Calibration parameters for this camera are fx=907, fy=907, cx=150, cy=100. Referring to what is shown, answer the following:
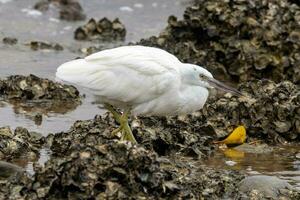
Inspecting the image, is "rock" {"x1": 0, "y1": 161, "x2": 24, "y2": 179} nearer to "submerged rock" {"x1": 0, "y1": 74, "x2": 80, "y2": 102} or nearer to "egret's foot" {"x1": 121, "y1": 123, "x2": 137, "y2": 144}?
"egret's foot" {"x1": 121, "y1": 123, "x2": 137, "y2": 144}

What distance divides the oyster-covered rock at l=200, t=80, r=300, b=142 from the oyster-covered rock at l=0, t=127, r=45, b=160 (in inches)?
74.0

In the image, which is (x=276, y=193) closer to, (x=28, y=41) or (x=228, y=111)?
(x=228, y=111)

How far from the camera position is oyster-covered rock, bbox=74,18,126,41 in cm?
1399

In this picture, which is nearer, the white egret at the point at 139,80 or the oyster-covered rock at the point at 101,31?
the white egret at the point at 139,80

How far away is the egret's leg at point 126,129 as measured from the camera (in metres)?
7.77

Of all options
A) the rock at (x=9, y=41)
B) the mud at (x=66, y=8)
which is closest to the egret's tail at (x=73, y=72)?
the rock at (x=9, y=41)

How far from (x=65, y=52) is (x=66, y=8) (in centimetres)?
264

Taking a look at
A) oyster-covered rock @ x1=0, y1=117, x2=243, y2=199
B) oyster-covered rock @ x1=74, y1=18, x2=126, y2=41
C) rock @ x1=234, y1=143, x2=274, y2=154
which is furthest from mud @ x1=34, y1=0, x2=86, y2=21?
oyster-covered rock @ x1=0, y1=117, x2=243, y2=199

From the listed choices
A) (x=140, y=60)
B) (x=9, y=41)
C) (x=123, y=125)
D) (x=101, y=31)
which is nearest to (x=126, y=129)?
(x=123, y=125)

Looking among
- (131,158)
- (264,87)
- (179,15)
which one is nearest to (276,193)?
(131,158)

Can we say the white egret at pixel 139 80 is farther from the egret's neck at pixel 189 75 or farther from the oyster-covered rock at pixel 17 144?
the oyster-covered rock at pixel 17 144

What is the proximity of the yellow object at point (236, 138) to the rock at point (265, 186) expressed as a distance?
1621mm

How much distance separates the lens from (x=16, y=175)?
629 cm

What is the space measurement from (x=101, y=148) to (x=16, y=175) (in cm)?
70
